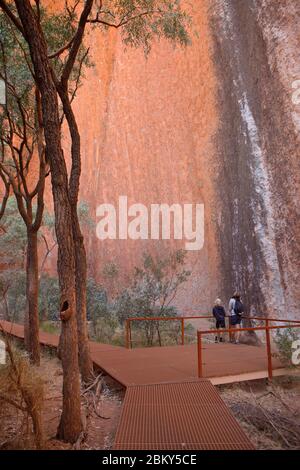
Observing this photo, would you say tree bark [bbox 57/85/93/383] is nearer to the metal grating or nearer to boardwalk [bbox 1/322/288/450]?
boardwalk [bbox 1/322/288/450]

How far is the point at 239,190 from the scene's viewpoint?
59.7 feet

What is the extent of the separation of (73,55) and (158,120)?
73.2 feet

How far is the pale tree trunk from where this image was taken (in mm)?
5570

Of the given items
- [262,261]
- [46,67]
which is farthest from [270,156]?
[46,67]

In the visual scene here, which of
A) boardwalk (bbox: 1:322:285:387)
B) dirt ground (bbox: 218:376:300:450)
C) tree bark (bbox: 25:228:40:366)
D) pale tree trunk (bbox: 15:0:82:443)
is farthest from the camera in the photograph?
tree bark (bbox: 25:228:40:366)

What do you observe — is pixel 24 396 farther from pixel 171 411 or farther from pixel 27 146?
pixel 27 146

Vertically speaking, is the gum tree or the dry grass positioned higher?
the gum tree

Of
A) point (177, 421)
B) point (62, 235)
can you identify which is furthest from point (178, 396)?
point (62, 235)

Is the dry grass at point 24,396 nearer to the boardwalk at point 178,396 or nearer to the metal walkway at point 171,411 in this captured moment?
the metal walkway at point 171,411

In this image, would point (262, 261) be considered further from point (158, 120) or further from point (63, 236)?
point (158, 120)

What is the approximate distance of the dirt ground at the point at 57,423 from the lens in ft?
17.1

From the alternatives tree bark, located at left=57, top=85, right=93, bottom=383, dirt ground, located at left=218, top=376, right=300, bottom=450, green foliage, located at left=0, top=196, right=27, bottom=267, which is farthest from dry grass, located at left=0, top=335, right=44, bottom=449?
green foliage, located at left=0, top=196, right=27, bottom=267

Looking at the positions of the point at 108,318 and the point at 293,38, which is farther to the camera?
the point at 108,318

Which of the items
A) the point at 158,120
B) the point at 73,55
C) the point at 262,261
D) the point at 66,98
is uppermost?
the point at 158,120
